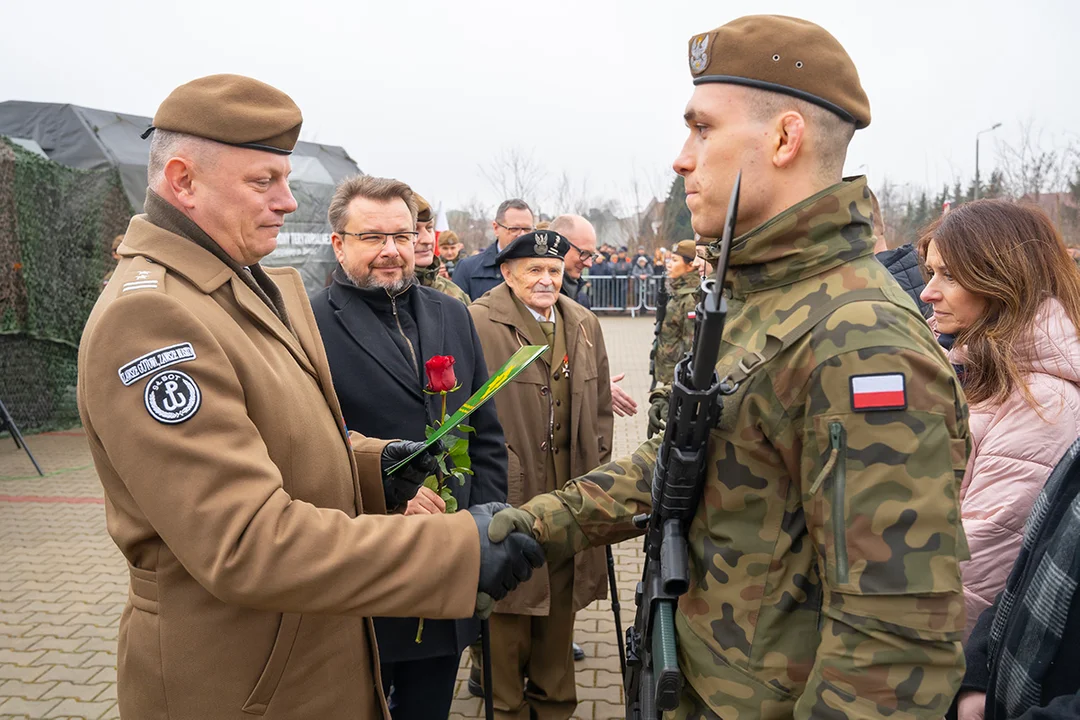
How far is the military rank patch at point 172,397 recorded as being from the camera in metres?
1.70

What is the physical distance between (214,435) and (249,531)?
0.22m

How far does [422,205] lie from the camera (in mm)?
5703

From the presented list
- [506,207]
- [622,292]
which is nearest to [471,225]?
[622,292]

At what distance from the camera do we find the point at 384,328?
11.2 ft

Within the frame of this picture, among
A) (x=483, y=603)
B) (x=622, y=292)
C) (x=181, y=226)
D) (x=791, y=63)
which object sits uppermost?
(x=791, y=63)

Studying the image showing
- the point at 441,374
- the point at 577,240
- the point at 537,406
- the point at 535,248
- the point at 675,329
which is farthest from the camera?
the point at 577,240

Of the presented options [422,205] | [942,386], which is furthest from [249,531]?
[422,205]

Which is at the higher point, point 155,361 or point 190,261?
point 190,261

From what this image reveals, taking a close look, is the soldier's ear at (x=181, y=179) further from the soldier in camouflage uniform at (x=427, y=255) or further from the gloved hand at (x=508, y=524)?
the soldier in camouflage uniform at (x=427, y=255)

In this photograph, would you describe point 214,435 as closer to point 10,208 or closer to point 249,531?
point 249,531

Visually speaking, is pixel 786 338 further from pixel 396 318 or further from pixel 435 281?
pixel 435 281

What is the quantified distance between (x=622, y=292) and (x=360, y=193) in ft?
72.1

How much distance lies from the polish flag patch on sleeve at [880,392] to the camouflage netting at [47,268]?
34.5 feet

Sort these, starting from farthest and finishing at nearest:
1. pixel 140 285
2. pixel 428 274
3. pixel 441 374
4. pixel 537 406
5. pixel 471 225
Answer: pixel 471 225 → pixel 428 274 → pixel 537 406 → pixel 441 374 → pixel 140 285
